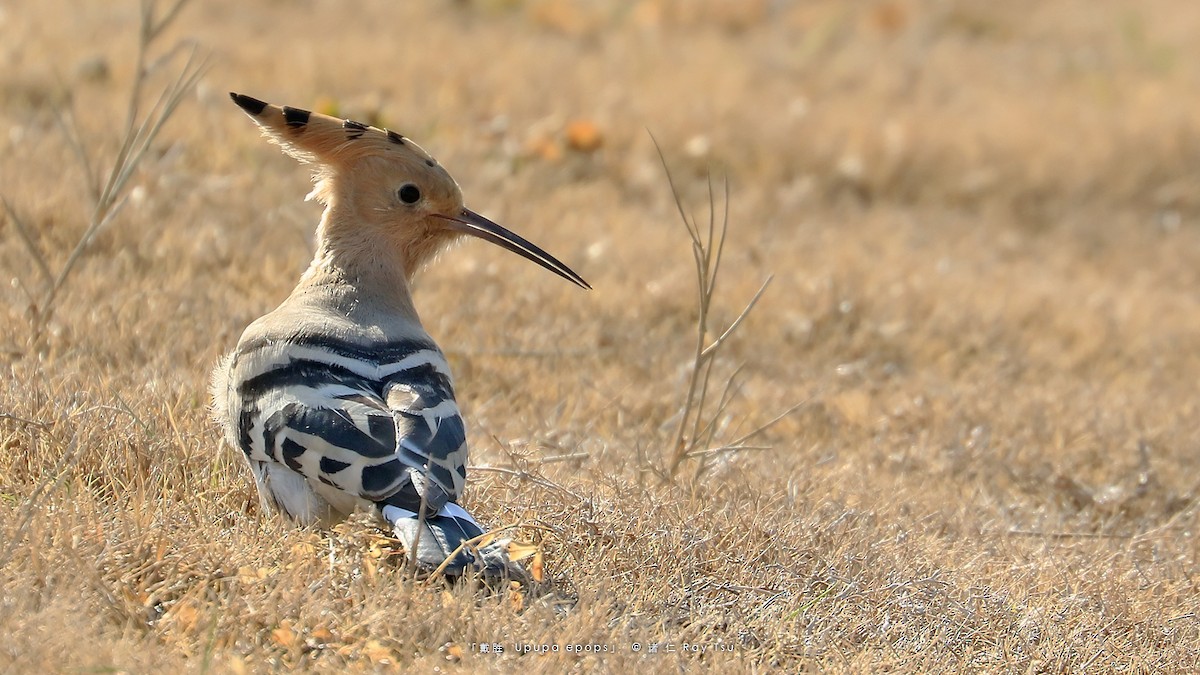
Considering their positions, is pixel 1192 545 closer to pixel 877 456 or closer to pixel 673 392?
pixel 877 456

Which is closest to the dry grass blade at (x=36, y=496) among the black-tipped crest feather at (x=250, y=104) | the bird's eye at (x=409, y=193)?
the black-tipped crest feather at (x=250, y=104)

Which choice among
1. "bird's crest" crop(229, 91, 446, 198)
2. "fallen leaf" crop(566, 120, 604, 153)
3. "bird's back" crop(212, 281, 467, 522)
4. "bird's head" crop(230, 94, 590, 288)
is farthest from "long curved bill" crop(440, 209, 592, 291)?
"fallen leaf" crop(566, 120, 604, 153)

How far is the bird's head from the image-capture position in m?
3.28

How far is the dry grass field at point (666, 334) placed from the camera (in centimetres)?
244

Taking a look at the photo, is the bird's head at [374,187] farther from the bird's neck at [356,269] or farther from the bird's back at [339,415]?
the bird's back at [339,415]

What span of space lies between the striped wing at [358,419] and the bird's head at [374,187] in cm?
50

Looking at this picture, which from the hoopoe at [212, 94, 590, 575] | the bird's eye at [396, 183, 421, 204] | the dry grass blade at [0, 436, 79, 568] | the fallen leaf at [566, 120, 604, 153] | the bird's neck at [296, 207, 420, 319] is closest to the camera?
the dry grass blade at [0, 436, 79, 568]

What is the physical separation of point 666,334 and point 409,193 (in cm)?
184

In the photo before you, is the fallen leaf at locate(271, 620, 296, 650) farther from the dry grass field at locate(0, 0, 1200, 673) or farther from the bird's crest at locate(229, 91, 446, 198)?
the bird's crest at locate(229, 91, 446, 198)

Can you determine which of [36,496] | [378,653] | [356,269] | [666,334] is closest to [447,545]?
[378,653]

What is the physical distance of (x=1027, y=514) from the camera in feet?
12.7

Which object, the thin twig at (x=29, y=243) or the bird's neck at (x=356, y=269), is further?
the thin twig at (x=29, y=243)

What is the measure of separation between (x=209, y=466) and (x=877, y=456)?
2.06 meters

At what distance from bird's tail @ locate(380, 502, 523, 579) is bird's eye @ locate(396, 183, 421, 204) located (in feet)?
3.45
